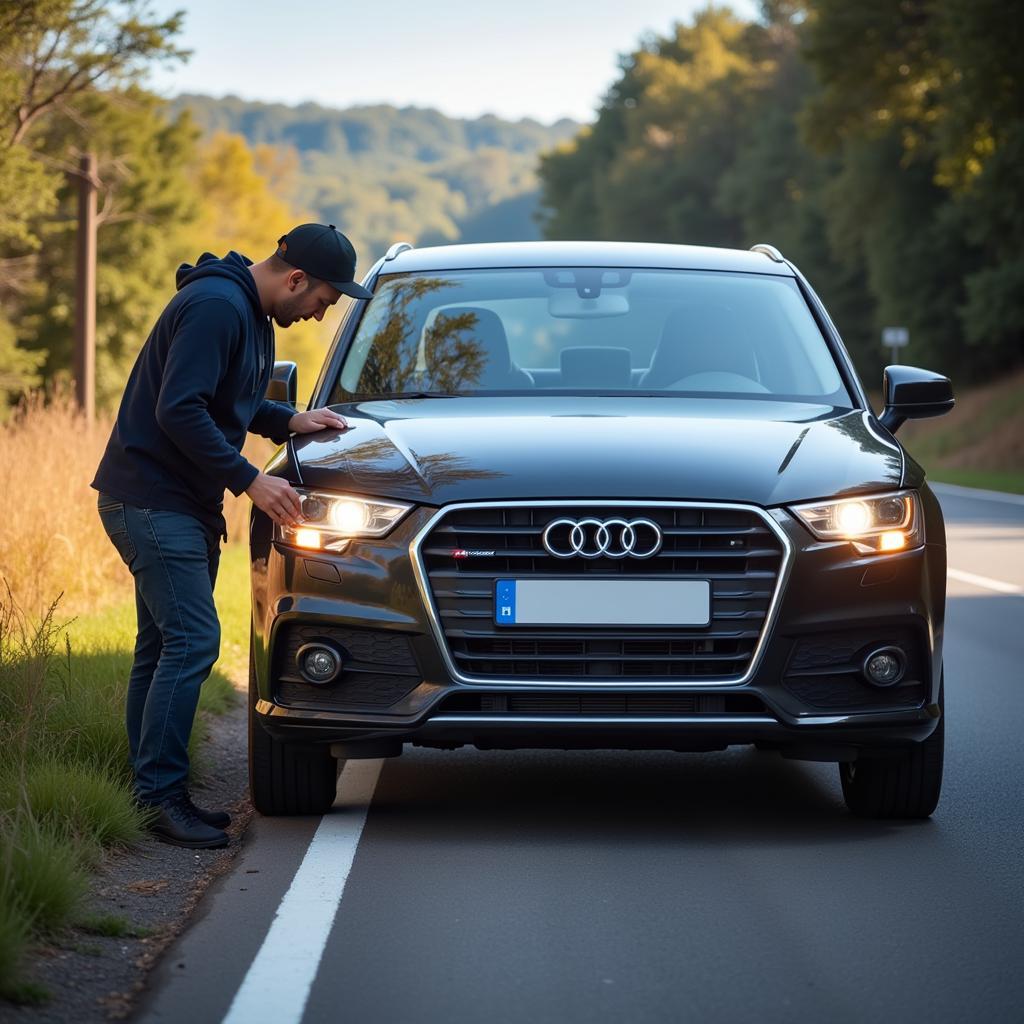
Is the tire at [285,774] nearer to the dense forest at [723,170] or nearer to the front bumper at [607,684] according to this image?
the front bumper at [607,684]

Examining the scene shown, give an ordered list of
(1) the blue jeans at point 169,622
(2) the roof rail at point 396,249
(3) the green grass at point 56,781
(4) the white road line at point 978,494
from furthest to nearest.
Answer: (4) the white road line at point 978,494
(2) the roof rail at point 396,249
(1) the blue jeans at point 169,622
(3) the green grass at point 56,781

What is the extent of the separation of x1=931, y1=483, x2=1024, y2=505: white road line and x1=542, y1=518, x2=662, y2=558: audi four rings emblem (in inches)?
Result: 852

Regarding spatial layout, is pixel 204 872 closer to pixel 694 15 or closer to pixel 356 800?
pixel 356 800

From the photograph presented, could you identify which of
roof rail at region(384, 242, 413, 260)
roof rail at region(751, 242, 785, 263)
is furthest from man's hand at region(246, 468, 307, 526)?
roof rail at region(751, 242, 785, 263)

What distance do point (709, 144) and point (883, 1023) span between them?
90.6m

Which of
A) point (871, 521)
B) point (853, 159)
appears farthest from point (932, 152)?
point (871, 521)

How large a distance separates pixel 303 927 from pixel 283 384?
249 centimetres

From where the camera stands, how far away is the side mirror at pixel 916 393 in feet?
21.9

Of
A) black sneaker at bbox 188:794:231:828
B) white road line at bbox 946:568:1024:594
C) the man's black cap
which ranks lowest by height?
white road line at bbox 946:568:1024:594

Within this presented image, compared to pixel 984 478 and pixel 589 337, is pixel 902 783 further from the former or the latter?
pixel 984 478

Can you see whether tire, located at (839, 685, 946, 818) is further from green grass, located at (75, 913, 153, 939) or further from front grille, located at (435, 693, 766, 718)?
green grass, located at (75, 913, 153, 939)

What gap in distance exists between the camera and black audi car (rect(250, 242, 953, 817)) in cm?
554

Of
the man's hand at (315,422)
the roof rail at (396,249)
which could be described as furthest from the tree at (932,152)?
the man's hand at (315,422)

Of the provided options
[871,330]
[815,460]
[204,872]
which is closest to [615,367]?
[815,460]
